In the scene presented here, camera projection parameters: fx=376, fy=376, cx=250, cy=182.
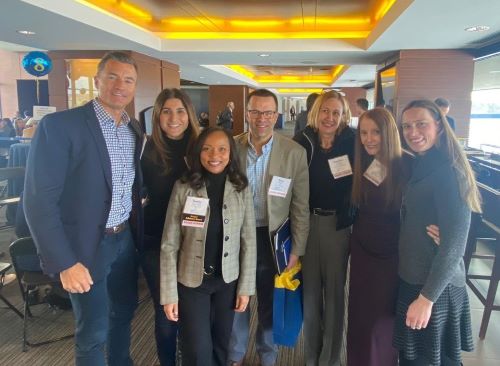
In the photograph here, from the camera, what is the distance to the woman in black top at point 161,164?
1.86 m

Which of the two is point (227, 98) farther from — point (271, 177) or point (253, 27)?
point (271, 177)

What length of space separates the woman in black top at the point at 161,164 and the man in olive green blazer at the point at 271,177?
0.31 meters

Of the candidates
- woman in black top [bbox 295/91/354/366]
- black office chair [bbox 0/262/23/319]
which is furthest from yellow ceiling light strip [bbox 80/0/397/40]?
woman in black top [bbox 295/91/354/366]

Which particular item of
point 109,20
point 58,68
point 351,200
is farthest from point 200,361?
point 58,68

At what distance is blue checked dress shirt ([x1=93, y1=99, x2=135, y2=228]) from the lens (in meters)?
1.64

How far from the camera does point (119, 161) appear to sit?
167cm

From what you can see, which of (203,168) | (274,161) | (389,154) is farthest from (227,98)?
(389,154)

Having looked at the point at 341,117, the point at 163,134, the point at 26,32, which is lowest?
the point at 163,134

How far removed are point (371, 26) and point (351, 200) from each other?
4847mm

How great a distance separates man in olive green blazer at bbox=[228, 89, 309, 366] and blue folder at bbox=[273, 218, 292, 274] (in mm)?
25

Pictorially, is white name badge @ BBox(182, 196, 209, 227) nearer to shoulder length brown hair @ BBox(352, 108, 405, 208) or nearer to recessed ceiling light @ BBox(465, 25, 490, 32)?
shoulder length brown hair @ BBox(352, 108, 405, 208)

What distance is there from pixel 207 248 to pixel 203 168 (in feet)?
1.21

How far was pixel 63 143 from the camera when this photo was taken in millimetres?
1452

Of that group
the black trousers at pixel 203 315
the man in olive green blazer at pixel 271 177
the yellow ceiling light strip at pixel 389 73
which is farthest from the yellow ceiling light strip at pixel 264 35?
the black trousers at pixel 203 315
